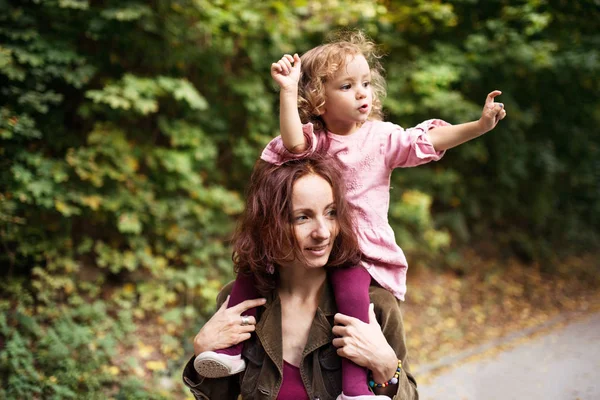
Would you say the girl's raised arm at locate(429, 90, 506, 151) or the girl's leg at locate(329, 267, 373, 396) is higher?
the girl's raised arm at locate(429, 90, 506, 151)

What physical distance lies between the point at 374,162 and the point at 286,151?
35cm

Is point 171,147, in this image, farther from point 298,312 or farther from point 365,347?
point 365,347

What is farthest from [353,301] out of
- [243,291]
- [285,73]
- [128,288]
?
[128,288]

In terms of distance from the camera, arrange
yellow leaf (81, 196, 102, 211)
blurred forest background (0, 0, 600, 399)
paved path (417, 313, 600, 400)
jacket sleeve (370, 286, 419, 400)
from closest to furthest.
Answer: jacket sleeve (370, 286, 419, 400)
blurred forest background (0, 0, 600, 399)
yellow leaf (81, 196, 102, 211)
paved path (417, 313, 600, 400)

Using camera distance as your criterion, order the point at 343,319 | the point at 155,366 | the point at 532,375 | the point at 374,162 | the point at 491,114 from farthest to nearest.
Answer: the point at 532,375 < the point at 155,366 < the point at 374,162 < the point at 343,319 < the point at 491,114

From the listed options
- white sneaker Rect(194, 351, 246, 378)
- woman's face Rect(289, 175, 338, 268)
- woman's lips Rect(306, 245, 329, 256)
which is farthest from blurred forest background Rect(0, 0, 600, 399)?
white sneaker Rect(194, 351, 246, 378)

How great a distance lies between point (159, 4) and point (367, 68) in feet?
11.2

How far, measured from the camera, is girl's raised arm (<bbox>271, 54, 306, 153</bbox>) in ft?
6.50

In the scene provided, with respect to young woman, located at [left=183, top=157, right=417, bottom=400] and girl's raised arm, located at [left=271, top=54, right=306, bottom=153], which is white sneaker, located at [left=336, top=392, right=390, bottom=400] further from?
girl's raised arm, located at [left=271, top=54, right=306, bottom=153]

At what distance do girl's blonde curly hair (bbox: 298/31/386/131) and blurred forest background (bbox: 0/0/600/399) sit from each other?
3.86ft

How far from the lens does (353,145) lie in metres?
2.19

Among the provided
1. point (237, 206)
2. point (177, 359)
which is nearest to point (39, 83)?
point (237, 206)

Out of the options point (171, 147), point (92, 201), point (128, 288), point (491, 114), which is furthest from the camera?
point (171, 147)

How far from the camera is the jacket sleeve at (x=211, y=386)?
224cm
